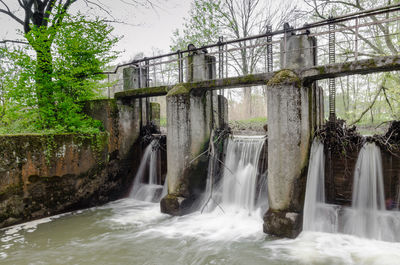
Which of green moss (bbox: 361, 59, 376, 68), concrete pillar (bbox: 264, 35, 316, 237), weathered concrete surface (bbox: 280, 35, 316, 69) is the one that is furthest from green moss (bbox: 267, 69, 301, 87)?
green moss (bbox: 361, 59, 376, 68)

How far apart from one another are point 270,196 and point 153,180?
5.39 m

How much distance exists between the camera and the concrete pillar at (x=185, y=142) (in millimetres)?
8453

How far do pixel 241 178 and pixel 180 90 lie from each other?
3.35 meters

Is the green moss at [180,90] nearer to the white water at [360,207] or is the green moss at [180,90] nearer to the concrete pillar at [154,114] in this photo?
the concrete pillar at [154,114]

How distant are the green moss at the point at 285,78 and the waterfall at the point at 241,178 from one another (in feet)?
7.85

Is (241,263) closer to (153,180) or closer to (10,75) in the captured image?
(153,180)

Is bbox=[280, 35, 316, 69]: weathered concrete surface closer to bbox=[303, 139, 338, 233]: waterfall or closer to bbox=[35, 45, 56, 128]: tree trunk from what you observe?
bbox=[303, 139, 338, 233]: waterfall

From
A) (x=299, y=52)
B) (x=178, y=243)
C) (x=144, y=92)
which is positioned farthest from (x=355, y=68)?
(x=144, y=92)

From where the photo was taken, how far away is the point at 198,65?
29.0 feet

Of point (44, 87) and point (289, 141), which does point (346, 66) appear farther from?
point (44, 87)

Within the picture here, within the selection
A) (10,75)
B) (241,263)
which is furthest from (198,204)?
(10,75)

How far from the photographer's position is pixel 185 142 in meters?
8.50

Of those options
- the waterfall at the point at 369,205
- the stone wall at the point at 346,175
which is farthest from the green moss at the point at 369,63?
the stone wall at the point at 346,175

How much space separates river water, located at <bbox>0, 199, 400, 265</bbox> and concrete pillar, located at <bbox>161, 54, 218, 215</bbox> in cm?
61
